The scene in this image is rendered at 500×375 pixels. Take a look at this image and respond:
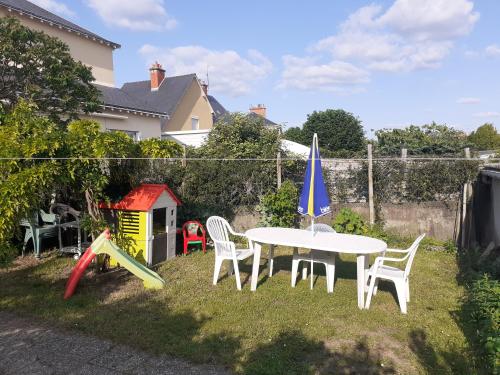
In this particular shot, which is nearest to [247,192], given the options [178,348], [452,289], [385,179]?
[385,179]

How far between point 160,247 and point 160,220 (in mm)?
555

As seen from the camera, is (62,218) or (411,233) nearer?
(62,218)

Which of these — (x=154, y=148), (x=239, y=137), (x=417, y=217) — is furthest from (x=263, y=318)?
(x=239, y=137)

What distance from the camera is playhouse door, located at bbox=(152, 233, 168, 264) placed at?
22.0 feet

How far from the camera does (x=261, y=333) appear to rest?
413 cm

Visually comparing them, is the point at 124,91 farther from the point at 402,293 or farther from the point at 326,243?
the point at 402,293

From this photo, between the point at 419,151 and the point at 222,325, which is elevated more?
the point at 419,151

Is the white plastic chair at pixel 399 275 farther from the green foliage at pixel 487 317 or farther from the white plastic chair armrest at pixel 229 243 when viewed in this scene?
the white plastic chair armrest at pixel 229 243

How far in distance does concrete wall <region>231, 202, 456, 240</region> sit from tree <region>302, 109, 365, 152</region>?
70.0ft

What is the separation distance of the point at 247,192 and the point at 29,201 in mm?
4907

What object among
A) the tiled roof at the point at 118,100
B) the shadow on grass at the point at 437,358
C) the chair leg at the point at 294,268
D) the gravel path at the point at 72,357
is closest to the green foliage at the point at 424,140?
the tiled roof at the point at 118,100

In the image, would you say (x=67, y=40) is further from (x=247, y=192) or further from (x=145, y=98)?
(x=247, y=192)

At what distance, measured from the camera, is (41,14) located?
13641mm

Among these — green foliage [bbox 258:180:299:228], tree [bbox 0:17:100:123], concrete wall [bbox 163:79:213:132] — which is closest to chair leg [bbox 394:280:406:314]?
green foliage [bbox 258:180:299:228]
